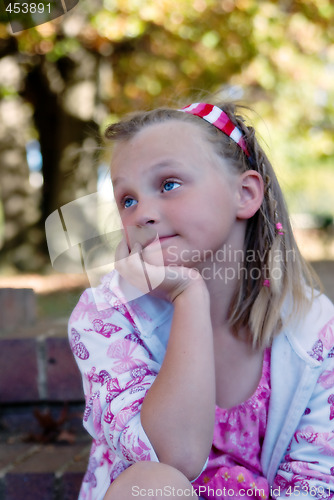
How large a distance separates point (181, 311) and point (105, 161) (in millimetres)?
730

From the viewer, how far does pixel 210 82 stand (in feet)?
25.4

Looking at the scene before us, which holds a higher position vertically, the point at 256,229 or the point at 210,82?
the point at 210,82

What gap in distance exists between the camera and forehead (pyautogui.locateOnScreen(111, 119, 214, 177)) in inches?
58.2

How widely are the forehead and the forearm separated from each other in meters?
0.46

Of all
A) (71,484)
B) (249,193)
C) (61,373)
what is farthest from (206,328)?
(61,373)

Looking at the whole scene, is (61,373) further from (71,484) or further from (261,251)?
Answer: (261,251)

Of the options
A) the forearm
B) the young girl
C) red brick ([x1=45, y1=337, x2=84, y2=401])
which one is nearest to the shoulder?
the young girl

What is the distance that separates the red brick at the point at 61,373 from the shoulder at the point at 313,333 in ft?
3.38

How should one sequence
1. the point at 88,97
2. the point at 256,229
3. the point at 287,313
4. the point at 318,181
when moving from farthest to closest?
the point at 318,181
the point at 88,97
the point at 256,229
the point at 287,313

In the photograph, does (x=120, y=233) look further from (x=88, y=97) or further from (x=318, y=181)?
(x=318, y=181)

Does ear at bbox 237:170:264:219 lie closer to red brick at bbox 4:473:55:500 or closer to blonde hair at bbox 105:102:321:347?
blonde hair at bbox 105:102:321:347

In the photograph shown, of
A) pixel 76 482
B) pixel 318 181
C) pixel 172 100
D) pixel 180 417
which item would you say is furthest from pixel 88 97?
pixel 318 181

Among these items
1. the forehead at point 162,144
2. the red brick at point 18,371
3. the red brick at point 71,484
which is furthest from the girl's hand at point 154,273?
the red brick at point 18,371

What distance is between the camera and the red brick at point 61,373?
7.38 ft
